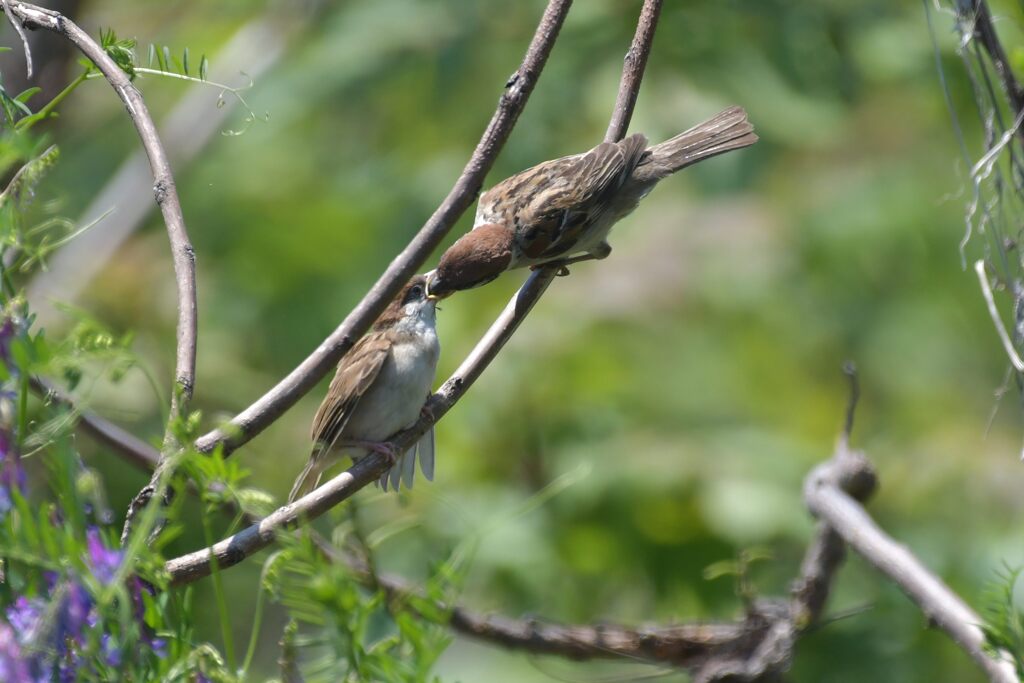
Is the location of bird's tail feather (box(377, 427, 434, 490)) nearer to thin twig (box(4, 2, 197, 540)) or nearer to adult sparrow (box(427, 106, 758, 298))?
adult sparrow (box(427, 106, 758, 298))

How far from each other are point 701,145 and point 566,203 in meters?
0.64

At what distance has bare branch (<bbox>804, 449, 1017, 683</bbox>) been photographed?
8.54ft

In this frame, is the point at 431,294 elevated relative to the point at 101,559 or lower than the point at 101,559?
elevated

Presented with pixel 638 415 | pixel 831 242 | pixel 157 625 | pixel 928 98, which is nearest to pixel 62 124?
pixel 638 415

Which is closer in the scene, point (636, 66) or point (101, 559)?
point (101, 559)

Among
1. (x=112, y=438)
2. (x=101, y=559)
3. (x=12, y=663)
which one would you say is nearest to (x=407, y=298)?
(x=112, y=438)

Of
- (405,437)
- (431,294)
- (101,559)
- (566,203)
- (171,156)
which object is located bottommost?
(101,559)

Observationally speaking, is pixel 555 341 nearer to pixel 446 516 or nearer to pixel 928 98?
pixel 446 516

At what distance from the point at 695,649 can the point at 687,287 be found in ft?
9.25

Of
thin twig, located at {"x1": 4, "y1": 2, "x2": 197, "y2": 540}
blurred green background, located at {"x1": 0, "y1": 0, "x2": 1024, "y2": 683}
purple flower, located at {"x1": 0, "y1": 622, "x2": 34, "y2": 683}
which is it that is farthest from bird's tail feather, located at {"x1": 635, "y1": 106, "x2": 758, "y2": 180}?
purple flower, located at {"x1": 0, "y1": 622, "x2": 34, "y2": 683}

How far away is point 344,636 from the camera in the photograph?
155cm

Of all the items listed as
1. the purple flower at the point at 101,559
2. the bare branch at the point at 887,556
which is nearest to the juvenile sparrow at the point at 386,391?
the bare branch at the point at 887,556

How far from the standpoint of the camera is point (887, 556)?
3.04 metres

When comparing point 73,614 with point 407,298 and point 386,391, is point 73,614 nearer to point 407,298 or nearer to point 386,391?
point 386,391
